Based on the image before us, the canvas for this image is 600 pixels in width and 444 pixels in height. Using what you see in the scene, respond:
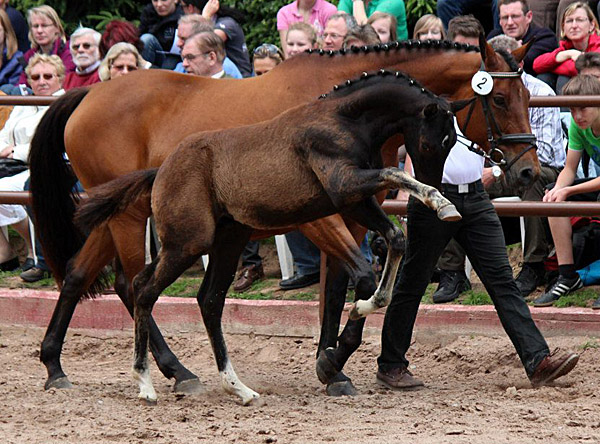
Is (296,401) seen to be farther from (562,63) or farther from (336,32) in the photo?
(562,63)

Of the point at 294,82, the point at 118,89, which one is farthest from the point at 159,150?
the point at 294,82

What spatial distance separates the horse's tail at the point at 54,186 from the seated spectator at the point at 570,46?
12.5ft

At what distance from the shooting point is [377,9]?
31.9 ft

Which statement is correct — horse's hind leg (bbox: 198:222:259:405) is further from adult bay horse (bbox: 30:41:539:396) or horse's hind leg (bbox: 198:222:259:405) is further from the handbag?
the handbag

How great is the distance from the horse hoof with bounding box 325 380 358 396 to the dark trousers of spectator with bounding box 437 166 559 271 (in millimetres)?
1912

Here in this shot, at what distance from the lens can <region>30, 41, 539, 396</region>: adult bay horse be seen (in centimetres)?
594

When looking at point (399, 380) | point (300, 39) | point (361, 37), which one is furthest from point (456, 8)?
point (399, 380)

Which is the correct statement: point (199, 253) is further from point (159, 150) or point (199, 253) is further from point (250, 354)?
point (250, 354)

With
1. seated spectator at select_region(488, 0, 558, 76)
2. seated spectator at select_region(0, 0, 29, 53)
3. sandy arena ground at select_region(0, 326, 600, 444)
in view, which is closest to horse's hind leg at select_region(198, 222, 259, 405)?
sandy arena ground at select_region(0, 326, 600, 444)

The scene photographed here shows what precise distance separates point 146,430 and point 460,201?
227 cm

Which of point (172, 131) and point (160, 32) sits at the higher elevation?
point (160, 32)

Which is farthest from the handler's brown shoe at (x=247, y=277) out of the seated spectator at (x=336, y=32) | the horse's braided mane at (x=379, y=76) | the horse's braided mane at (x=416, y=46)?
the horse's braided mane at (x=379, y=76)

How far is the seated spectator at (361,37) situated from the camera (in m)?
7.46

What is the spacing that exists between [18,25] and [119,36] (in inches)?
89.2
